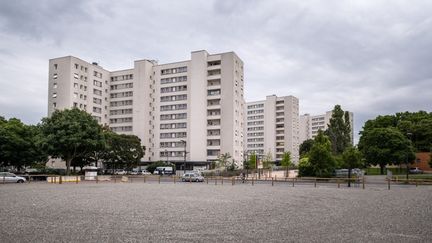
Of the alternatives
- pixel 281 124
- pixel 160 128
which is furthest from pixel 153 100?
pixel 281 124

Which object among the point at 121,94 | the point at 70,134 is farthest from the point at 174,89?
the point at 70,134

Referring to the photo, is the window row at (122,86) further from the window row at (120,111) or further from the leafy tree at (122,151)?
the leafy tree at (122,151)

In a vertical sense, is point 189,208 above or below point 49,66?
below

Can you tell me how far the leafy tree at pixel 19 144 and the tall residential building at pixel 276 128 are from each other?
102 meters

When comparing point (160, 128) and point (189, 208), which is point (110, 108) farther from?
point (189, 208)

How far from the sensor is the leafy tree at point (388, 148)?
6769 centimetres

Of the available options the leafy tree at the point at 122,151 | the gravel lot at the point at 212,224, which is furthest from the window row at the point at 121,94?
the gravel lot at the point at 212,224

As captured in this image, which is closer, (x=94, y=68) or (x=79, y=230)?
(x=79, y=230)

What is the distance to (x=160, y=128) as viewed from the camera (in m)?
100

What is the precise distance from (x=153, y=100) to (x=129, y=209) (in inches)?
3428

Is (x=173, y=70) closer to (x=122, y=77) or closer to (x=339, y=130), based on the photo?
(x=122, y=77)

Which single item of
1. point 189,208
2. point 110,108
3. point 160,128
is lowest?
point 189,208

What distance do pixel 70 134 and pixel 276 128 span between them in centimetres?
11329

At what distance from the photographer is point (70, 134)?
54312 mm
